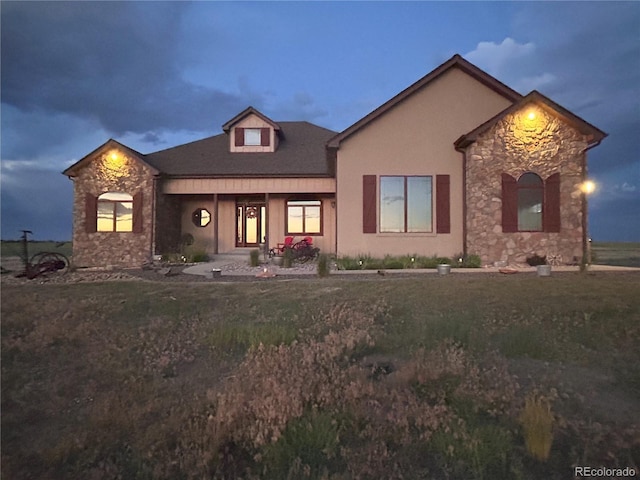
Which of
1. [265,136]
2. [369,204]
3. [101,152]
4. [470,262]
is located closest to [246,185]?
[265,136]

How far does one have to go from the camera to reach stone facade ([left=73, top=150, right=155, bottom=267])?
15.9 metres

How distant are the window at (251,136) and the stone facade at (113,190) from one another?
187 inches

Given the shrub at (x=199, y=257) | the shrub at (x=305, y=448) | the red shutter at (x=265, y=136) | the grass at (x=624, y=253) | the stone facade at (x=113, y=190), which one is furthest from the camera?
the red shutter at (x=265, y=136)

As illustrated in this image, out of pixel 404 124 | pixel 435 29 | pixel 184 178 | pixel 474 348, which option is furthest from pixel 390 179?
pixel 474 348

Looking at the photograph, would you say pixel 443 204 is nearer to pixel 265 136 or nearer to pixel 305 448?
pixel 265 136

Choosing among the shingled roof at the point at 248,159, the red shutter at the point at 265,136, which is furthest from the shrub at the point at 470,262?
the red shutter at the point at 265,136

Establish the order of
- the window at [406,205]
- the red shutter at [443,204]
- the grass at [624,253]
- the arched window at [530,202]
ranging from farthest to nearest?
1. the window at [406,205]
2. the red shutter at [443,204]
3. the arched window at [530,202]
4. the grass at [624,253]

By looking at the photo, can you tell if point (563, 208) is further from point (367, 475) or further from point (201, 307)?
point (367, 475)

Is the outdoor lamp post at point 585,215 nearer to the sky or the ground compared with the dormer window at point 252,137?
nearer to the ground

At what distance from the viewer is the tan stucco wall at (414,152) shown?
1380cm

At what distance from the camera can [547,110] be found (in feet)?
42.7

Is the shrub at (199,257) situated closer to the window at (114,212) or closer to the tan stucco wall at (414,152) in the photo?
the window at (114,212)

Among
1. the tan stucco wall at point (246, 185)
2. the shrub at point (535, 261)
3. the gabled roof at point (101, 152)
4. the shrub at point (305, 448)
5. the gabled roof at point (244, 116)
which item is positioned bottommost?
the shrub at point (305, 448)

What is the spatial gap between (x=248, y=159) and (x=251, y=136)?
5.16ft
